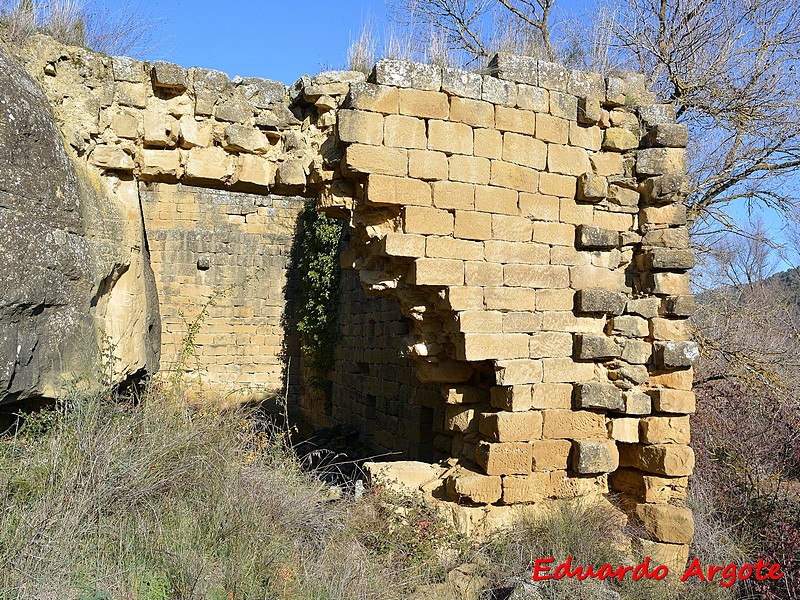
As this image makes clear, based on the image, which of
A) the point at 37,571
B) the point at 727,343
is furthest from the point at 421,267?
the point at 727,343

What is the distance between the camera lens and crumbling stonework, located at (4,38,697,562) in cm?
502

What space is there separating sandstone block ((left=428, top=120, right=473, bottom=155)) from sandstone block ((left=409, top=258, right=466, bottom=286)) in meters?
0.84

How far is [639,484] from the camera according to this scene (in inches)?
218

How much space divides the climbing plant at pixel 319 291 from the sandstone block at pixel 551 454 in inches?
272

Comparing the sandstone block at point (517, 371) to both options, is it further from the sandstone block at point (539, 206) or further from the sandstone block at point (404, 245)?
the sandstone block at point (539, 206)

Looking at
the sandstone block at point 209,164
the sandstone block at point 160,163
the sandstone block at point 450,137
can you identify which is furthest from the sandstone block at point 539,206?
the sandstone block at point 160,163

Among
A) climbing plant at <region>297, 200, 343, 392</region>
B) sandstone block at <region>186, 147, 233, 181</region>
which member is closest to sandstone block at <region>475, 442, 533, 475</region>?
sandstone block at <region>186, 147, 233, 181</region>

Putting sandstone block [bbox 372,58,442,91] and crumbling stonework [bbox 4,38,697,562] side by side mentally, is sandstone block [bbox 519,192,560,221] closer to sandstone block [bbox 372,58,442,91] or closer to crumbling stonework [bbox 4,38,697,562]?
crumbling stonework [bbox 4,38,697,562]

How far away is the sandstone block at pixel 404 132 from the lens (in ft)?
16.3

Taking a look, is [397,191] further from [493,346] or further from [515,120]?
A: [493,346]

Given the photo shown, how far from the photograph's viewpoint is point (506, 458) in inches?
201

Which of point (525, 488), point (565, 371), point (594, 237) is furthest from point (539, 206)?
point (525, 488)

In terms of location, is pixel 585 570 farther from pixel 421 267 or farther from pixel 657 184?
pixel 657 184

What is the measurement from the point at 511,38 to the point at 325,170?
2796 mm
